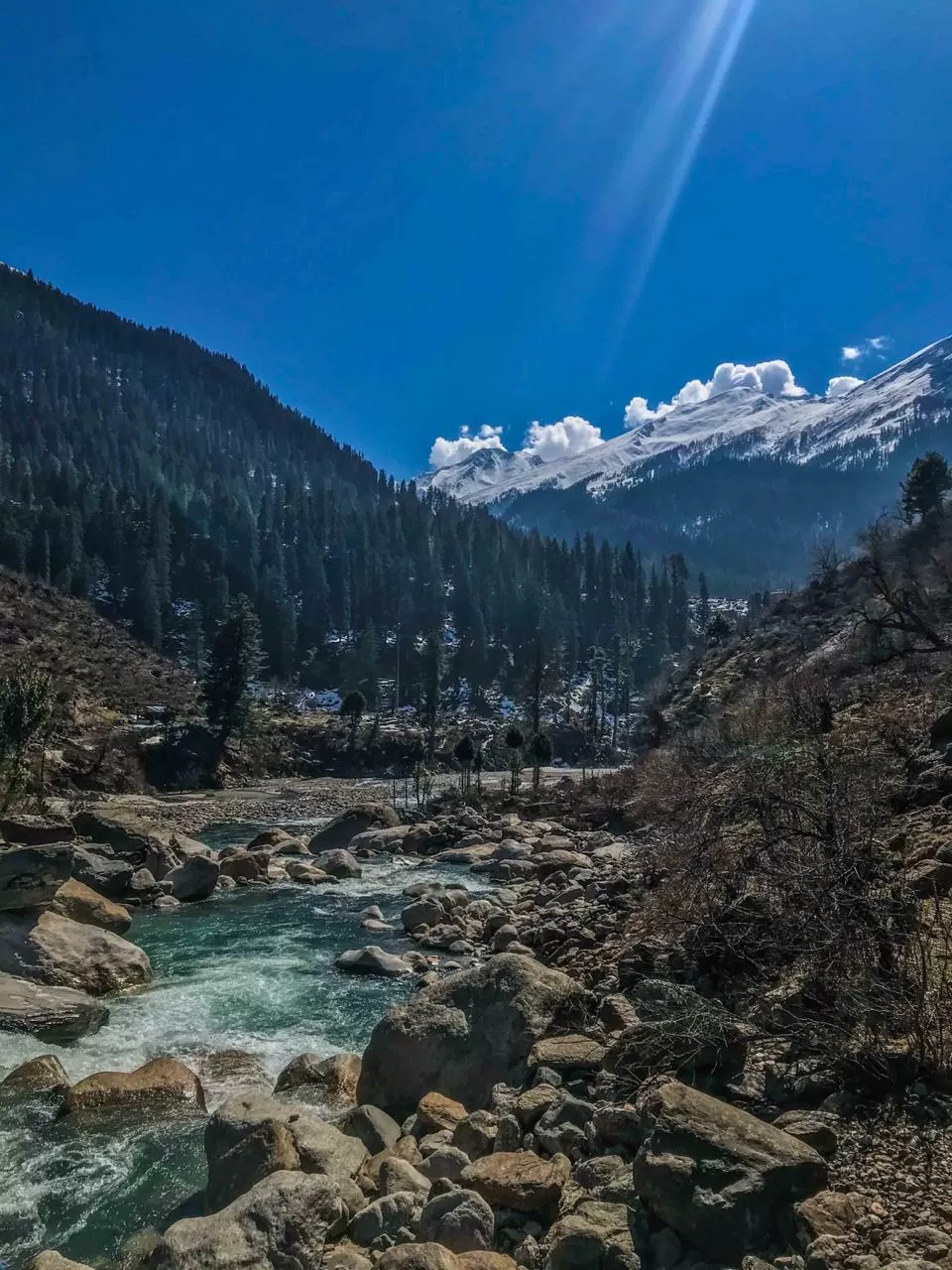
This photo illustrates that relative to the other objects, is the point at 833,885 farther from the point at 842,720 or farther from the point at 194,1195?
the point at 842,720

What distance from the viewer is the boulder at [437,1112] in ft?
22.7

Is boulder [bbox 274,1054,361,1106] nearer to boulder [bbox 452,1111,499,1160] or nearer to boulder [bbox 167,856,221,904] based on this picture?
boulder [bbox 452,1111,499,1160]

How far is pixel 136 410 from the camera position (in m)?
174

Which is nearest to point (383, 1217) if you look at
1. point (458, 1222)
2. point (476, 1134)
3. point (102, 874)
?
point (458, 1222)

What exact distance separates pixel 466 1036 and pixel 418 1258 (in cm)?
389

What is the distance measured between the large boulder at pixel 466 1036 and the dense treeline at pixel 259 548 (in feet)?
226

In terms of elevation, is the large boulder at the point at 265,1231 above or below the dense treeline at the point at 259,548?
below

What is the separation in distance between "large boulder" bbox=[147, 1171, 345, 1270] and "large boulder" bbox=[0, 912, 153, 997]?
8.66m

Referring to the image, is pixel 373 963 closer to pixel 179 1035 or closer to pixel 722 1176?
pixel 179 1035

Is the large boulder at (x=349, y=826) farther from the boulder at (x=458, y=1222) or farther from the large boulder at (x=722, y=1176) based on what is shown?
the large boulder at (x=722, y=1176)

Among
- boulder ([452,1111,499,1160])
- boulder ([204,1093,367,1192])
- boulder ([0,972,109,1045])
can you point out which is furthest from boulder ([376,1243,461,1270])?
boulder ([0,972,109,1045])

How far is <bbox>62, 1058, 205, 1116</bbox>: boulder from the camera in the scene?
27.3 feet

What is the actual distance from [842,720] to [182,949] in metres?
17.0

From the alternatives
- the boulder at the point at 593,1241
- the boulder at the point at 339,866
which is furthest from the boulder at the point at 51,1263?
the boulder at the point at 339,866
